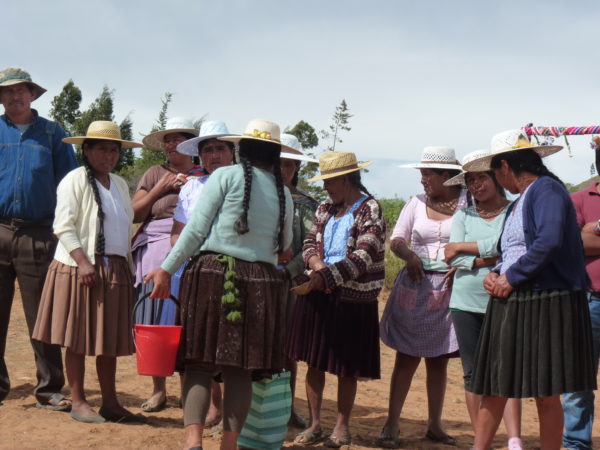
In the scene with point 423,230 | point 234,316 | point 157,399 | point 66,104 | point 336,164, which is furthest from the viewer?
point 66,104

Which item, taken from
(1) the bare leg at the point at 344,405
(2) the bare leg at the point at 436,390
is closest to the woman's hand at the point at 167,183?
(1) the bare leg at the point at 344,405

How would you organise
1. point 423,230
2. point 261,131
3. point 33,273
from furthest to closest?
point 33,273 → point 423,230 → point 261,131

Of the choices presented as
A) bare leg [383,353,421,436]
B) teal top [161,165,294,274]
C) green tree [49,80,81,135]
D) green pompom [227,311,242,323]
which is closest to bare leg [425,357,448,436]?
bare leg [383,353,421,436]

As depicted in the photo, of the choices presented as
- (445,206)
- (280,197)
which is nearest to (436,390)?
(445,206)

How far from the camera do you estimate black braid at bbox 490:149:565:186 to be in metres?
4.29

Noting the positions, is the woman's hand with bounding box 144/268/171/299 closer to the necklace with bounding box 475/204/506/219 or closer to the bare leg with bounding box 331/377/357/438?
the bare leg with bounding box 331/377/357/438

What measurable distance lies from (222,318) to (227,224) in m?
0.50

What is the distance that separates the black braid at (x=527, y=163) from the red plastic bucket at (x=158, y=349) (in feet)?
6.64

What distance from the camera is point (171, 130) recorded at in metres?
5.67

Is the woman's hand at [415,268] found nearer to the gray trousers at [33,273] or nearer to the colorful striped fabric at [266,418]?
the colorful striped fabric at [266,418]

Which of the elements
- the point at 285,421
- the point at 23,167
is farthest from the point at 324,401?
the point at 23,167

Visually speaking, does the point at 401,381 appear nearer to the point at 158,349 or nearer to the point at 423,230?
the point at 423,230

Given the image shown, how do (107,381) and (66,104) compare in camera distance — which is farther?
(66,104)

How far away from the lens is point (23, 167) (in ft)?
18.6
